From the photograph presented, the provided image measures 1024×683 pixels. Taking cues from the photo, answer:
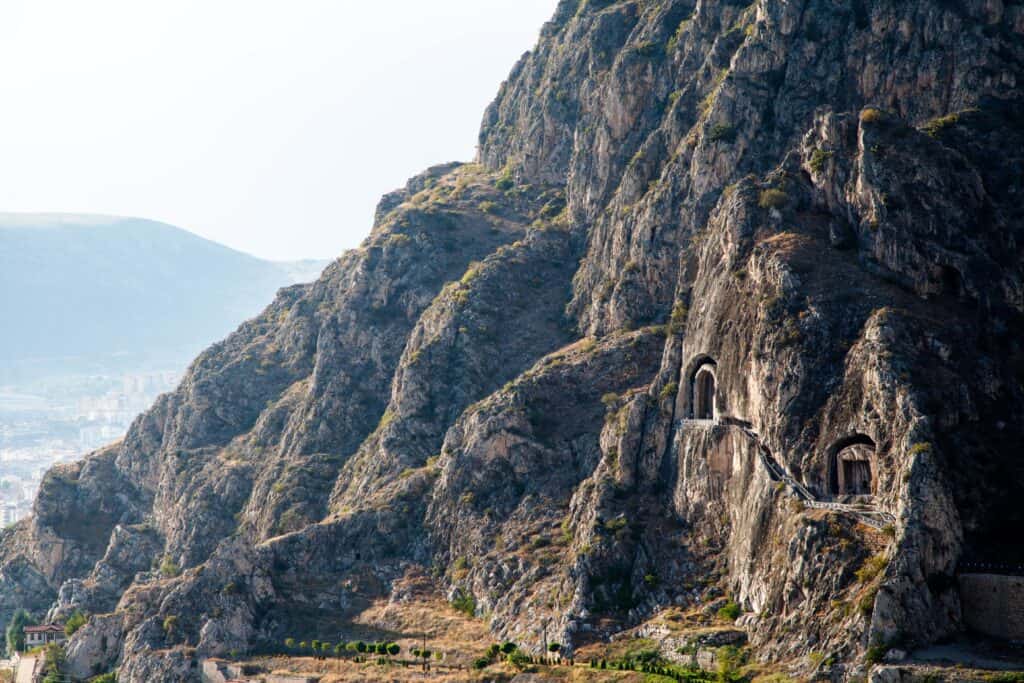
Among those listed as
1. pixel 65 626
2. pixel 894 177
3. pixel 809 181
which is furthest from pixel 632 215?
pixel 65 626

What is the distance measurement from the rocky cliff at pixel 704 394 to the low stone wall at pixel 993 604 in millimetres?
1167

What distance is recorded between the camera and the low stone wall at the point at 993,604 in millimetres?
117375

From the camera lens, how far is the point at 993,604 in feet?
389

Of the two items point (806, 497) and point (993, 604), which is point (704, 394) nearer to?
point (806, 497)

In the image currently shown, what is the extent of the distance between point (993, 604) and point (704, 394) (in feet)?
132

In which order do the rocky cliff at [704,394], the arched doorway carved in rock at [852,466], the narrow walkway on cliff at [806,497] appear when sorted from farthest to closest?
1. the arched doorway carved in rock at [852,466]
2. the rocky cliff at [704,394]
3. the narrow walkway on cliff at [806,497]

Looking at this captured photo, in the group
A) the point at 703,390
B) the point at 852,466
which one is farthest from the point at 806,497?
the point at 703,390

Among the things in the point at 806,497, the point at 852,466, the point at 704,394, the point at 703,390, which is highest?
the point at 703,390

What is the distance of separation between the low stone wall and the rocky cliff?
1.17m

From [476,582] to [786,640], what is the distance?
4048cm

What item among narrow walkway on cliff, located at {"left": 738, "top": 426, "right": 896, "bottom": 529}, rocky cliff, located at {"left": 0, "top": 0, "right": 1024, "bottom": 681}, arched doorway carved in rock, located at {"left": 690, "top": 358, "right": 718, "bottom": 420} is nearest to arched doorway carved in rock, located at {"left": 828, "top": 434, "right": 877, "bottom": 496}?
rocky cliff, located at {"left": 0, "top": 0, "right": 1024, "bottom": 681}

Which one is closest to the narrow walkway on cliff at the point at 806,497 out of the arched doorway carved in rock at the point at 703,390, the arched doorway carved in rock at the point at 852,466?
the arched doorway carved in rock at the point at 852,466

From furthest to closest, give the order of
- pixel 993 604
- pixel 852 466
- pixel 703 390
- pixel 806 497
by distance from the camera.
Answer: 1. pixel 703 390
2. pixel 852 466
3. pixel 806 497
4. pixel 993 604

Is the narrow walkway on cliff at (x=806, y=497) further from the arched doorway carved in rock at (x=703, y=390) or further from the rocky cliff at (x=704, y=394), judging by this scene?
the arched doorway carved in rock at (x=703, y=390)
